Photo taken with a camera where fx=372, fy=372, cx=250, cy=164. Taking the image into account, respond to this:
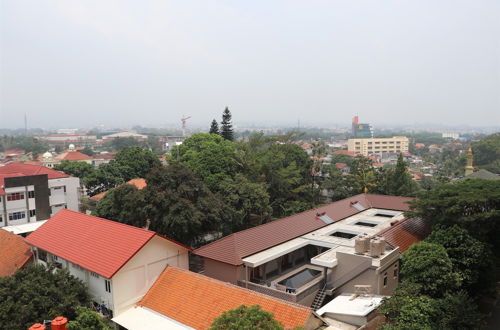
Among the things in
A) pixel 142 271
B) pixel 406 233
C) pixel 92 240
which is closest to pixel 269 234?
pixel 142 271

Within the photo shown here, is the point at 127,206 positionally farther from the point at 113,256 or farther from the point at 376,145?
the point at 376,145

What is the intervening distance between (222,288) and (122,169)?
31.5 metres

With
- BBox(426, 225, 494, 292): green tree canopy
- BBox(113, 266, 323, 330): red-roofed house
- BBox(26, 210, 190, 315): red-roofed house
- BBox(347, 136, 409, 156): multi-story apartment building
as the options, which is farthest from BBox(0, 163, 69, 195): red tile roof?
BBox(347, 136, 409, 156): multi-story apartment building

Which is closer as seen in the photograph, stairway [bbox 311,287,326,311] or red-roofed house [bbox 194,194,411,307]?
stairway [bbox 311,287,326,311]

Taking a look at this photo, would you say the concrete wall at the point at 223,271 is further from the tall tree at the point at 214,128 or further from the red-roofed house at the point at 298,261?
the tall tree at the point at 214,128

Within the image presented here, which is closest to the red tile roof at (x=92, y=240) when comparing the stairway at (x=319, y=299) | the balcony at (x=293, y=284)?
the balcony at (x=293, y=284)

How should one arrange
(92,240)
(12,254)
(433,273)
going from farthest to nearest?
(12,254) → (92,240) → (433,273)

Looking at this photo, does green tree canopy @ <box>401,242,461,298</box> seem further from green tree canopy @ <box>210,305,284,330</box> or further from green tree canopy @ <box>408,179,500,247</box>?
green tree canopy @ <box>210,305,284,330</box>

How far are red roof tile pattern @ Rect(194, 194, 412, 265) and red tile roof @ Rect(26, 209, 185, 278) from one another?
10.9 ft

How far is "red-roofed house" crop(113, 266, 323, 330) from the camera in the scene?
11180 mm

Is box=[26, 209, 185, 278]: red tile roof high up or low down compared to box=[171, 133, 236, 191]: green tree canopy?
down

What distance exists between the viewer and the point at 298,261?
19.5 m

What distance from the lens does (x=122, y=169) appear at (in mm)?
41219

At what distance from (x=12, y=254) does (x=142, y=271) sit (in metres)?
9.03
